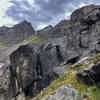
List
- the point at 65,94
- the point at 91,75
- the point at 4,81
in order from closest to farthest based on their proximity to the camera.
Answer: the point at 65,94, the point at 91,75, the point at 4,81

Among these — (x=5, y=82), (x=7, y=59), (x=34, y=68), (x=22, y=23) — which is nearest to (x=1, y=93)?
(x=5, y=82)

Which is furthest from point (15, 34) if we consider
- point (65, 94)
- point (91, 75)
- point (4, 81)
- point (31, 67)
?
point (65, 94)

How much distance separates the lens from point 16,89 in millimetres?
50250

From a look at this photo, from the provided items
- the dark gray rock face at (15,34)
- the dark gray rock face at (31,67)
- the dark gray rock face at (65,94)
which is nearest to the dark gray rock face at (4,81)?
the dark gray rock face at (31,67)

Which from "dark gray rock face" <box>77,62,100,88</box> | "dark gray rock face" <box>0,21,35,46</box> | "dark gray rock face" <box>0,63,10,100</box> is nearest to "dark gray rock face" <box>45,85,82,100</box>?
"dark gray rock face" <box>77,62,100,88</box>

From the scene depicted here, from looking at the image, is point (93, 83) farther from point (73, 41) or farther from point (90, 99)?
point (73, 41)

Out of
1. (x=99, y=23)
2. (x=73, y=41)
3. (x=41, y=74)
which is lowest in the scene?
(x=41, y=74)

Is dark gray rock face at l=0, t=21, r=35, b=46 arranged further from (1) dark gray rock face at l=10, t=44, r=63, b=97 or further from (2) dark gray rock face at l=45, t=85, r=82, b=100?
(2) dark gray rock face at l=45, t=85, r=82, b=100

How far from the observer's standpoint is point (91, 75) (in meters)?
21.7

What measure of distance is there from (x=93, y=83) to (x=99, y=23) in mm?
31745

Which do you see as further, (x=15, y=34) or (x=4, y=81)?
(x=15, y=34)

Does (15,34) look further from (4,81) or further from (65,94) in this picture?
(65,94)

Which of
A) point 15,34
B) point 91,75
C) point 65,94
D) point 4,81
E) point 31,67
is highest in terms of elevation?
point 15,34

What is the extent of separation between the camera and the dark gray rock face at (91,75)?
838 inches
